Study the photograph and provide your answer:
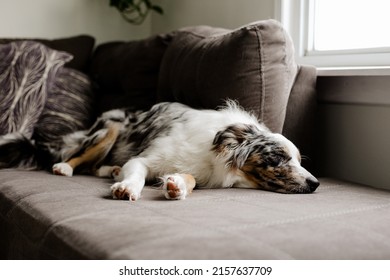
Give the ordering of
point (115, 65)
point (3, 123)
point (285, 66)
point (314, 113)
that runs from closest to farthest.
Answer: point (285, 66)
point (314, 113)
point (3, 123)
point (115, 65)

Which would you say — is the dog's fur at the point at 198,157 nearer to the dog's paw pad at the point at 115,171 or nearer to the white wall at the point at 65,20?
the dog's paw pad at the point at 115,171

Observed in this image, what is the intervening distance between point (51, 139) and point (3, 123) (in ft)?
0.81

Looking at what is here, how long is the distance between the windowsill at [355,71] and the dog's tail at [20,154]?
1375mm

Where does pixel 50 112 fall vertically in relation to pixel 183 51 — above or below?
below

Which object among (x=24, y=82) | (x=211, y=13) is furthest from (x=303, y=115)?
(x=24, y=82)

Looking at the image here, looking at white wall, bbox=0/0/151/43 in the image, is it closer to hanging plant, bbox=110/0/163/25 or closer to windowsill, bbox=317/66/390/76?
hanging plant, bbox=110/0/163/25

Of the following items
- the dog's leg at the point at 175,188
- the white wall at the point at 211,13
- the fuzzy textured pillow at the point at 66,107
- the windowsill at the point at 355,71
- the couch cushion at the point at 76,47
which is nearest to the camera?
the dog's leg at the point at 175,188

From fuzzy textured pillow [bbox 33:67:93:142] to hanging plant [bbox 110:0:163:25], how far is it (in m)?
0.89

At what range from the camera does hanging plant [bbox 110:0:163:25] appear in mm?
3740

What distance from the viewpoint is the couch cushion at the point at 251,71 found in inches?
84.6

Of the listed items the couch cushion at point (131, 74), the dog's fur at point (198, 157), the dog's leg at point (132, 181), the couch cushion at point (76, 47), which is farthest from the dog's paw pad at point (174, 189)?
the couch cushion at point (76, 47)

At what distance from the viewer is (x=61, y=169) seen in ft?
7.46
